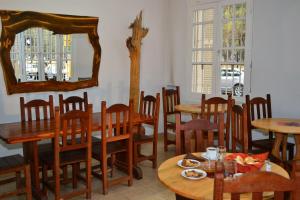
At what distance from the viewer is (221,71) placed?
5113mm

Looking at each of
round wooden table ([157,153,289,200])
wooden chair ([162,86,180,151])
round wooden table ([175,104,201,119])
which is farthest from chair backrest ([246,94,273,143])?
round wooden table ([157,153,289,200])

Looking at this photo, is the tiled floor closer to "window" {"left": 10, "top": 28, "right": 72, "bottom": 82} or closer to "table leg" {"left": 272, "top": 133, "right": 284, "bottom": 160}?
"table leg" {"left": 272, "top": 133, "right": 284, "bottom": 160}

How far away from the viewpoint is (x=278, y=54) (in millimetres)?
4312

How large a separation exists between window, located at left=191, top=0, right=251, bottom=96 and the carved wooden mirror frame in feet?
5.79

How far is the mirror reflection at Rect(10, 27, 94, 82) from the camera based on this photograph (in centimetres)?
420

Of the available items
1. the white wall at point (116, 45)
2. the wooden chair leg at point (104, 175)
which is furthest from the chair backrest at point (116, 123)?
the white wall at point (116, 45)

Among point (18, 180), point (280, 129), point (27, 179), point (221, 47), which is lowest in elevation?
point (18, 180)

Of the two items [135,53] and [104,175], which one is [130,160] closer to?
[104,175]

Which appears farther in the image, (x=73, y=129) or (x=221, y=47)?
(x=221, y=47)

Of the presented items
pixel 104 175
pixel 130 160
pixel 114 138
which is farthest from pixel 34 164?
pixel 130 160

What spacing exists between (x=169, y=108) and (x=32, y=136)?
8.74ft

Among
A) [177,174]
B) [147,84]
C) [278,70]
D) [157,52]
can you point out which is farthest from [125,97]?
[177,174]

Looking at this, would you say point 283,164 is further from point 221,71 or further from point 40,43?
point 40,43

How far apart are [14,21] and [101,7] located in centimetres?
142
